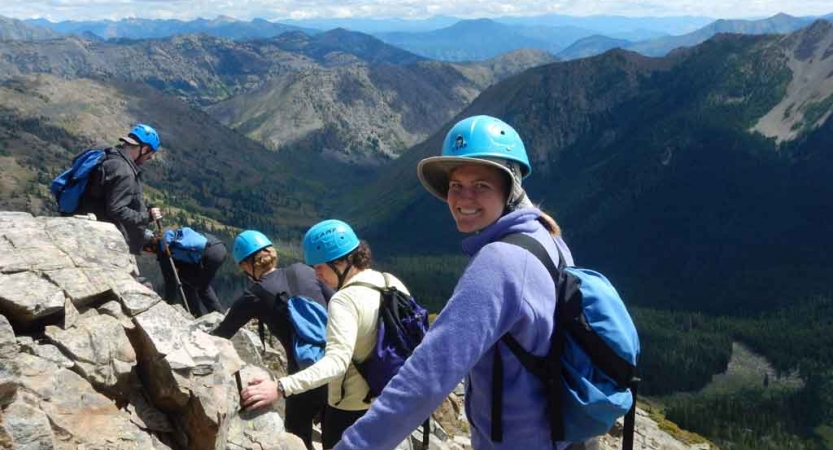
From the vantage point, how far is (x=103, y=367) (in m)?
8.12

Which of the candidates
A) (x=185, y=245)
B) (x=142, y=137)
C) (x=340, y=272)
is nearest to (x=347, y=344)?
(x=340, y=272)

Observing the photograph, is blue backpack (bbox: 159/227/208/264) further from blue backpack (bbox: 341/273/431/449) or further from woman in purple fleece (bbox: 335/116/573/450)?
woman in purple fleece (bbox: 335/116/573/450)

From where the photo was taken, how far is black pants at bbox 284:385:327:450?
10656 mm

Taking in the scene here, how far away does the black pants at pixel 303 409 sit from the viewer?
10.7 metres

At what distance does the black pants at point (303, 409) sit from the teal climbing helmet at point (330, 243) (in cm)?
262

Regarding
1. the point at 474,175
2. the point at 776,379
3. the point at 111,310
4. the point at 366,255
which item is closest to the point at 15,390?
the point at 111,310

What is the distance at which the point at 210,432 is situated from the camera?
321 inches

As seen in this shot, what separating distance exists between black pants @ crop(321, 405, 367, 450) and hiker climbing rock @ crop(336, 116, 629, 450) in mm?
4135

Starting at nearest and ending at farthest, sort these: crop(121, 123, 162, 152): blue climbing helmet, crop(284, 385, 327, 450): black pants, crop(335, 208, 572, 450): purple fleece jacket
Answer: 1. crop(335, 208, 572, 450): purple fleece jacket
2. crop(284, 385, 327, 450): black pants
3. crop(121, 123, 162, 152): blue climbing helmet

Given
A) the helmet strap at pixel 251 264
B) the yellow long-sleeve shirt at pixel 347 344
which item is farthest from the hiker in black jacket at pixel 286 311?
the yellow long-sleeve shirt at pixel 347 344

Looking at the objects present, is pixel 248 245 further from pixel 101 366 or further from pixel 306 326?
pixel 101 366

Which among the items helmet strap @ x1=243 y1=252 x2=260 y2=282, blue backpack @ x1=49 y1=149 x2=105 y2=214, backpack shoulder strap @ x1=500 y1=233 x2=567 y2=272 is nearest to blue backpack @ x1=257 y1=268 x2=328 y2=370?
helmet strap @ x1=243 y1=252 x2=260 y2=282

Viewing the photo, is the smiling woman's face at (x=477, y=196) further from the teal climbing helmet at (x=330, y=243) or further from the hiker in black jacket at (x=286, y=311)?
the hiker in black jacket at (x=286, y=311)

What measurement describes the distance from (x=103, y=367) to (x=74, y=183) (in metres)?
7.43
